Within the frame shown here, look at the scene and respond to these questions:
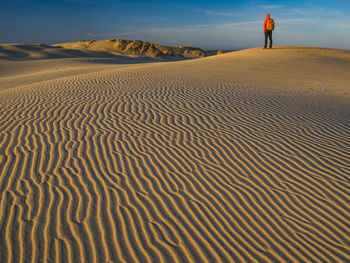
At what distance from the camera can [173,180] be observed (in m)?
4.30

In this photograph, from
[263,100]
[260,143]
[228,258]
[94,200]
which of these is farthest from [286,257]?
[263,100]

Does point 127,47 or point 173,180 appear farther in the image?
point 127,47

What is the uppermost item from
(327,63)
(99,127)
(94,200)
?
(327,63)

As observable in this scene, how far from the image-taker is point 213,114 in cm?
722

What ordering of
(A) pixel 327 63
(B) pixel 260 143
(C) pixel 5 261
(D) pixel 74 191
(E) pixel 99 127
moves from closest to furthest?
(C) pixel 5 261, (D) pixel 74 191, (B) pixel 260 143, (E) pixel 99 127, (A) pixel 327 63

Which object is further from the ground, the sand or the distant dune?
the distant dune

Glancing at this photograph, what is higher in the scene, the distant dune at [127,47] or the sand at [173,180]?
the distant dune at [127,47]

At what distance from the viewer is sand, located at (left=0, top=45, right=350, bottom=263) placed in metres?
3.12

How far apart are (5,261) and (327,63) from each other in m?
21.0

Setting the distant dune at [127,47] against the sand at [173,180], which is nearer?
the sand at [173,180]

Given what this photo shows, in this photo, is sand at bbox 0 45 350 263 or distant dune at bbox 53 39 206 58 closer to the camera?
sand at bbox 0 45 350 263

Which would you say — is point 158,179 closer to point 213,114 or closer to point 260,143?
point 260,143

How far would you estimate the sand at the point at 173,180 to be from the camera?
3117 millimetres

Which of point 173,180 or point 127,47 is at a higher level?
point 127,47
